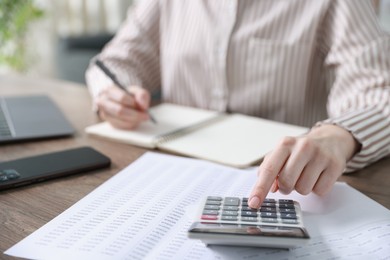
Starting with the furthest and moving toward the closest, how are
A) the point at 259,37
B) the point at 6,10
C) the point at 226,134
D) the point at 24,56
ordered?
1. the point at 24,56
2. the point at 6,10
3. the point at 259,37
4. the point at 226,134

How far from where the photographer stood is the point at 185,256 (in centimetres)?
44

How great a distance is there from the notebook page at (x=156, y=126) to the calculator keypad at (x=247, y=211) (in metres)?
0.29

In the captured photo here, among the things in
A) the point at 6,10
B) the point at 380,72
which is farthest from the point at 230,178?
the point at 6,10

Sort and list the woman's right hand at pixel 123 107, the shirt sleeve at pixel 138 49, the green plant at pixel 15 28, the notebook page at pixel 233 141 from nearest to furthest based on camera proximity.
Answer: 1. the notebook page at pixel 233 141
2. the woman's right hand at pixel 123 107
3. the shirt sleeve at pixel 138 49
4. the green plant at pixel 15 28

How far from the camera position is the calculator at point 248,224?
1.40 ft

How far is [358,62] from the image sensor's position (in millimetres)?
872

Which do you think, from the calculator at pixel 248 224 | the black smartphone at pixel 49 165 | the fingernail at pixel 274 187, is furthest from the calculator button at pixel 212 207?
the black smartphone at pixel 49 165

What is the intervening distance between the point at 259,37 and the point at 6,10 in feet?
5.96

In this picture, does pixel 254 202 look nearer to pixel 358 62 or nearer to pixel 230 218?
pixel 230 218

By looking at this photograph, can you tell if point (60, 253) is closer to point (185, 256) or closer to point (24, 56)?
point (185, 256)

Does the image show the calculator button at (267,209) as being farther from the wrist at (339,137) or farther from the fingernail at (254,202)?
the wrist at (339,137)

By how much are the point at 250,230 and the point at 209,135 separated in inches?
15.0

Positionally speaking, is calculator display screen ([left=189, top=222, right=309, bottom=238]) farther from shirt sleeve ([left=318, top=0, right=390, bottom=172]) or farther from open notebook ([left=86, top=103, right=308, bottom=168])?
shirt sleeve ([left=318, top=0, right=390, bottom=172])

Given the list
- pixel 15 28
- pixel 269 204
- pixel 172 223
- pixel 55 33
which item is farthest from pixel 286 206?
pixel 55 33
